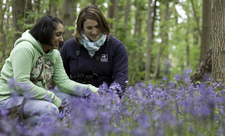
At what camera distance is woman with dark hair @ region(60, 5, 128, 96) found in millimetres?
3391

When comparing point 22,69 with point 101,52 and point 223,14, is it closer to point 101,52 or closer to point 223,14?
point 101,52

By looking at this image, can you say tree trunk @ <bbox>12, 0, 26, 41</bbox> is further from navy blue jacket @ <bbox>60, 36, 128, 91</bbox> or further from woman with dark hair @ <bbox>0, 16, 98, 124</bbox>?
woman with dark hair @ <bbox>0, 16, 98, 124</bbox>

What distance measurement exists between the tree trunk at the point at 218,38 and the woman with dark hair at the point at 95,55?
139 centimetres

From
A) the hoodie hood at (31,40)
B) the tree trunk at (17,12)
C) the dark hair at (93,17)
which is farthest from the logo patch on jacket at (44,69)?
the tree trunk at (17,12)

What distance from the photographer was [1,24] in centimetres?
518

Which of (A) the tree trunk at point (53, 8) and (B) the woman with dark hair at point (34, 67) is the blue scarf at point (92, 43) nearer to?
(B) the woman with dark hair at point (34, 67)

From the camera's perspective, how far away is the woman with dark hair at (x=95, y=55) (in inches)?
133

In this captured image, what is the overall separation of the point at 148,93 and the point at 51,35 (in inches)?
55.2

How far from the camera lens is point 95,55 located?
11.8ft

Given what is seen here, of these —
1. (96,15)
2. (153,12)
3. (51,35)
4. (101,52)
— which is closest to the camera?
(51,35)

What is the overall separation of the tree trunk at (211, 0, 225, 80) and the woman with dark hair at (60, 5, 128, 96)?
1.39 meters

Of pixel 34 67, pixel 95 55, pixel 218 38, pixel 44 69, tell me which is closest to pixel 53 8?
pixel 95 55

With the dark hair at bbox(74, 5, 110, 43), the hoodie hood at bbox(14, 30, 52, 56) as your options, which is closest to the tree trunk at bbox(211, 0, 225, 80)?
the dark hair at bbox(74, 5, 110, 43)

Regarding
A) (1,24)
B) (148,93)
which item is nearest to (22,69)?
(148,93)
